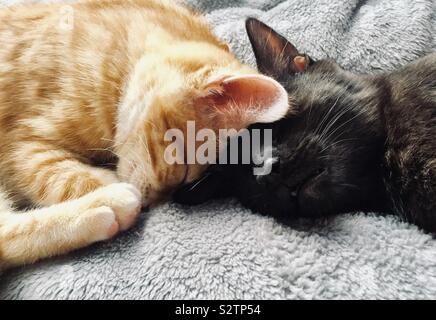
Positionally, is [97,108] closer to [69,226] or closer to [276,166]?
[69,226]

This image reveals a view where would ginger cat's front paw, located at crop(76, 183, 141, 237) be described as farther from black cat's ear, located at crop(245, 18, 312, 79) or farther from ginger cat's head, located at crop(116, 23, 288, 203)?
black cat's ear, located at crop(245, 18, 312, 79)

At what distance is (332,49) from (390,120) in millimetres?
431

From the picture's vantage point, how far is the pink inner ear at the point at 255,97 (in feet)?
2.43

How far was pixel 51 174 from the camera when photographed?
0.91 meters

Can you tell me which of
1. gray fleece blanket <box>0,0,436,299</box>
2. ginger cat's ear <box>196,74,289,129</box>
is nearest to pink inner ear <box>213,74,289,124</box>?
ginger cat's ear <box>196,74,289,129</box>

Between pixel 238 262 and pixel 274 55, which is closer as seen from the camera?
pixel 238 262

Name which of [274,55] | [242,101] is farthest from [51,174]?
[274,55]

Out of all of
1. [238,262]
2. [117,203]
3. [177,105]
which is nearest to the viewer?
[238,262]

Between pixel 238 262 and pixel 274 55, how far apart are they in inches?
19.1

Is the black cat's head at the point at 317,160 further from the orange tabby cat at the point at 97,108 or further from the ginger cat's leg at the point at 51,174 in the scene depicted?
the ginger cat's leg at the point at 51,174

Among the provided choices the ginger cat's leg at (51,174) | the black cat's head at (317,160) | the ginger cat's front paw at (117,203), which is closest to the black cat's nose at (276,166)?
the black cat's head at (317,160)

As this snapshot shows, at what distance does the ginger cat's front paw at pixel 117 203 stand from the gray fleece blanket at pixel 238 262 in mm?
24

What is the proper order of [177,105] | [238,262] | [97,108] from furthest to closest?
[97,108]
[177,105]
[238,262]

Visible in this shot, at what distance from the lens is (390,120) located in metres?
0.85
